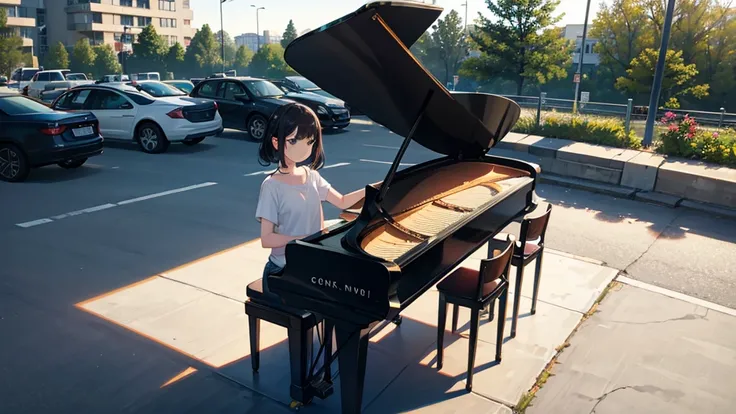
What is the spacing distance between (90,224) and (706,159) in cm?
1070

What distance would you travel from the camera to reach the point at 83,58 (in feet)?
216

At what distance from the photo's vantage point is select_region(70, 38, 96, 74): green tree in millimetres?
65812

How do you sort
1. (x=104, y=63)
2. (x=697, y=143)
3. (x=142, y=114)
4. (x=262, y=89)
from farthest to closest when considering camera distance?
(x=104, y=63), (x=262, y=89), (x=142, y=114), (x=697, y=143)

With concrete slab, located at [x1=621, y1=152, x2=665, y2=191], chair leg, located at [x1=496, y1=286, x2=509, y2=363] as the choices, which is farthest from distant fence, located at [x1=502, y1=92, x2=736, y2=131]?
chair leg, located at [x1=496, y1=286, x2=509, y2=363]

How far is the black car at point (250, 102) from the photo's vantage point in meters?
15.5

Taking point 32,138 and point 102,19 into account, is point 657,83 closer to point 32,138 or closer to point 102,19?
point 32,138

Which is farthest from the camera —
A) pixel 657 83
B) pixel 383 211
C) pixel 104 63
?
pixel 104 63

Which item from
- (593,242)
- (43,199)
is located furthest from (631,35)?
(43,199)

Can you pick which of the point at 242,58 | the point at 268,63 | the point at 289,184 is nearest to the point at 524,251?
the point at 289,184

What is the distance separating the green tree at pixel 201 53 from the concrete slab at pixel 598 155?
6997 cm

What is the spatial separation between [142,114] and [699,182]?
11.7 meters

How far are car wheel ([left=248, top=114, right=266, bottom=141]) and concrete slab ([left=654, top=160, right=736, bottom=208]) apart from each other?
992 cm

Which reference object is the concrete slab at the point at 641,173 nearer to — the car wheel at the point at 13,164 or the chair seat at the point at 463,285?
the chair seat at the point at 463,285

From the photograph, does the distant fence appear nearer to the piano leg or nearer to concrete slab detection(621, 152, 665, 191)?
concrete slab detection(621, 152, 665, 191)
